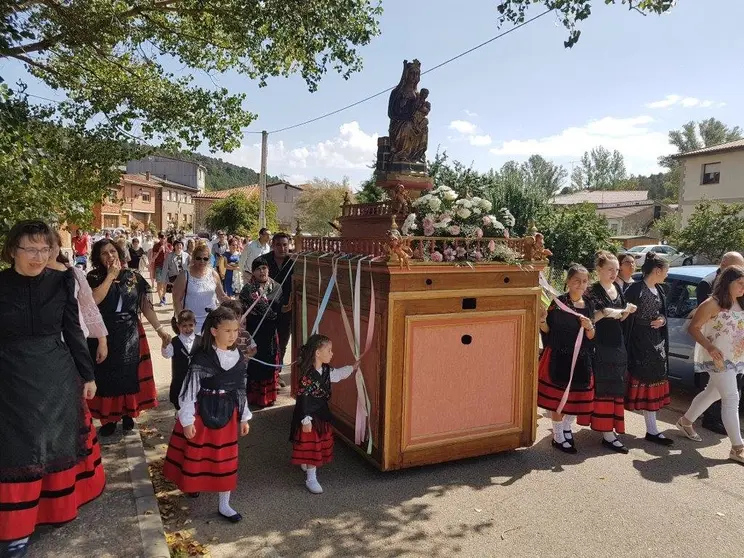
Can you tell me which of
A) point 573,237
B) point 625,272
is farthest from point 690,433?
point 573,237

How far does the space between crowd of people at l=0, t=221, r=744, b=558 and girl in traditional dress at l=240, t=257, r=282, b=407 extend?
17 mm

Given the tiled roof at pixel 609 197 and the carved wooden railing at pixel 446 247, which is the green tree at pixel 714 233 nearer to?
the carved wooden railing at pixel 446 247

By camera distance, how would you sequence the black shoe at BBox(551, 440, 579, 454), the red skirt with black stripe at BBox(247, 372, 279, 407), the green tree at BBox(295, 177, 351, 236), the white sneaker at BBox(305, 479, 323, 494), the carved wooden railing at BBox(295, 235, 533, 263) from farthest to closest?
1. the green tree at BBox(295, 177, 351, 236)
2. the red skirt with black stripe at BBox(247, 372, 279, 407)
3. the black shoe at BBox(551, 440, 579, 454)
4. the carved wooden railing at BBox(295, 235, 533, 263)
5. the white sneaker at BBox(305, 479, 323, 494)

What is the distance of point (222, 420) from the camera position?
3793mm

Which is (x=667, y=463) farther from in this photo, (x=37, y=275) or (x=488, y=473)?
(x=37, y=275)

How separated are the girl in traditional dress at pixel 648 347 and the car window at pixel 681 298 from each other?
1923mm

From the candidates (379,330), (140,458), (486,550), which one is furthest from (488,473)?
(140,458)

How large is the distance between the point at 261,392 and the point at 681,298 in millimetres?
5613

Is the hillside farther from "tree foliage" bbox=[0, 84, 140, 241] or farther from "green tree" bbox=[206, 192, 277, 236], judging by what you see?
"tree foliage" bbox=[0, 84, 140, 241]

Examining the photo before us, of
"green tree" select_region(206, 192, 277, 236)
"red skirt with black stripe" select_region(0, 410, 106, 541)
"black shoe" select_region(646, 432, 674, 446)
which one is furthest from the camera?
"green tree" select_region(206, 192, 277, 236)

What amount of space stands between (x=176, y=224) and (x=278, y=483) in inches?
2398

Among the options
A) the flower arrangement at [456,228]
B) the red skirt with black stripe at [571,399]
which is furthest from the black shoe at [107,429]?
the red skirt with black stripe at [571,399]

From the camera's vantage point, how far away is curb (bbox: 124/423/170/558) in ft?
10.8

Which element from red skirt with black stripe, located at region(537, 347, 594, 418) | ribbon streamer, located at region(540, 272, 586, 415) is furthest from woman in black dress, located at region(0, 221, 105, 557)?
red skirt with black stripe, located at region(537, 347, 594, 418)
